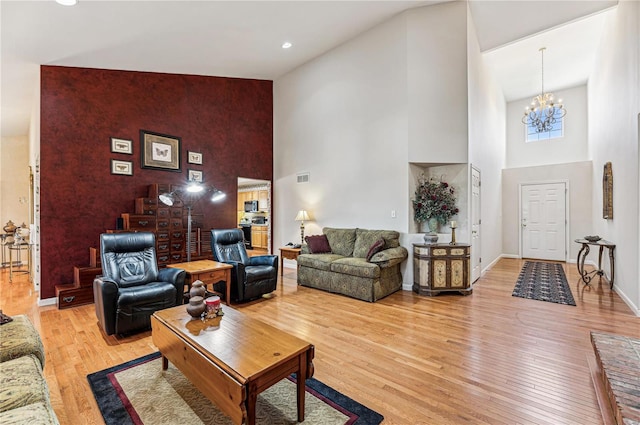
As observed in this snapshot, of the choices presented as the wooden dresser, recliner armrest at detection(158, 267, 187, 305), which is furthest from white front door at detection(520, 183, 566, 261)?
recliner armrest at detection(158, 267, 187, 305)

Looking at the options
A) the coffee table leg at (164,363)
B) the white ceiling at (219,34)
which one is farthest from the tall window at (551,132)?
the coffee table leg at (164,363)

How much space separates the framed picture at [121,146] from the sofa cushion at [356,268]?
153 inches

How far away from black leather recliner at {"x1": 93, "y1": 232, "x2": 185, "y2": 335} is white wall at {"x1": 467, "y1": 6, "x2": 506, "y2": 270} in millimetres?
4684

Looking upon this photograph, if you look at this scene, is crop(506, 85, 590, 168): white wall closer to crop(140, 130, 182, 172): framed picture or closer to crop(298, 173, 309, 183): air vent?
crop(298, 173, 309, 183): air vent

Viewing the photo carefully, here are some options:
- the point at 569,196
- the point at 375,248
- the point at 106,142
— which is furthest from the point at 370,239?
the point at 569,196

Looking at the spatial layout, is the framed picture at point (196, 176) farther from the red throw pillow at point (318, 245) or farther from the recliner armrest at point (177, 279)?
the recliner armrest at point (177, 279)

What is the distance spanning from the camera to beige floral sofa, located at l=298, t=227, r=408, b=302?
13.7ft

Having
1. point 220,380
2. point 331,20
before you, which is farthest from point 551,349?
point 331,20

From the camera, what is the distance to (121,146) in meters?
4.89

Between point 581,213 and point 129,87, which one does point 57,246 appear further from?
point 581,213

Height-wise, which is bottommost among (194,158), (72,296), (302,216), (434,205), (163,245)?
(72,296)

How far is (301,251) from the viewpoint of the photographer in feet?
17.9

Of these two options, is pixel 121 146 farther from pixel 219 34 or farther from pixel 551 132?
pixel 551 132

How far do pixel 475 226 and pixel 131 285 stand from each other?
5.24 metres
